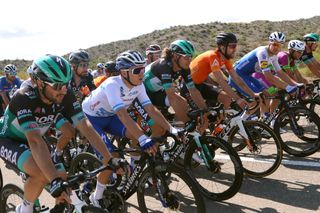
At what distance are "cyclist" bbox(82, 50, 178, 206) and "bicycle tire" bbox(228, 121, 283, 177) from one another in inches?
73.0

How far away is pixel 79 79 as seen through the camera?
7676mm

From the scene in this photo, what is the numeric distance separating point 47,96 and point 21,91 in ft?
1.06

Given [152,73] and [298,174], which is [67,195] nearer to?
[152,73]

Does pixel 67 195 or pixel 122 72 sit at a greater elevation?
pixel 122 72

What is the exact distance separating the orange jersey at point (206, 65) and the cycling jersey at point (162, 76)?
20.1 inches

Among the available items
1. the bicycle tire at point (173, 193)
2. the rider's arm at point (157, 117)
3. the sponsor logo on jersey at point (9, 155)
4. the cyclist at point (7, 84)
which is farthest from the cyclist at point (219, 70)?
the cyclist at point (7, 84)

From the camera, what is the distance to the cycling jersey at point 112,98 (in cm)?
480

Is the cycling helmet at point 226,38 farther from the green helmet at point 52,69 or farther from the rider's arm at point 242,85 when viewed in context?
the green helmet at point 52,69

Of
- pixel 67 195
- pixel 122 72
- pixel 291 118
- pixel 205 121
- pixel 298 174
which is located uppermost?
pixel 122 72

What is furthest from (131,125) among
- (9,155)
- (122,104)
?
(9,155)

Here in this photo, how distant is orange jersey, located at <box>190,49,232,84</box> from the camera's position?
670 cm

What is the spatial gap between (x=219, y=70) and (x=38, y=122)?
3.54m

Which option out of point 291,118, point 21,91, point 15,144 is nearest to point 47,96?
point 21,91

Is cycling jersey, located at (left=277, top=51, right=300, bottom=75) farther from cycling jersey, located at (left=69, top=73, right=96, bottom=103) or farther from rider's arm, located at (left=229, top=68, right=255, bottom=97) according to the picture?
cycling jersey, located at (left=69, top=73, right=96, bottom=103)
